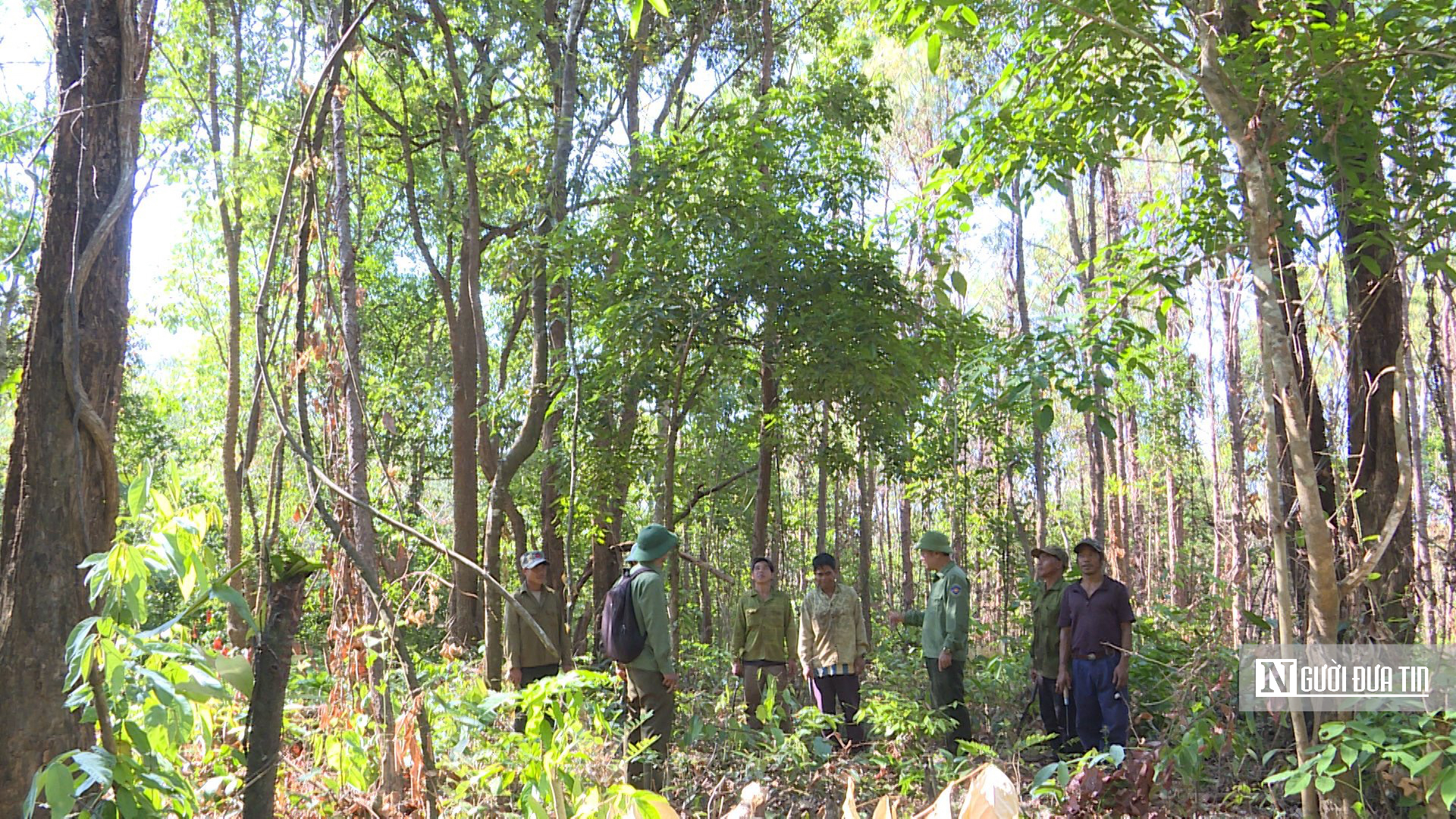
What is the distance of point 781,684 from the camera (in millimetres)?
7039

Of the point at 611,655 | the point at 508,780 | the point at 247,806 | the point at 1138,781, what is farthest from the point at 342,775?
the point at 1138,781

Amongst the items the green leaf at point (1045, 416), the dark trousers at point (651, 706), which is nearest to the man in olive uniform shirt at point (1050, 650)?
the dark trousers at point (651, 706)

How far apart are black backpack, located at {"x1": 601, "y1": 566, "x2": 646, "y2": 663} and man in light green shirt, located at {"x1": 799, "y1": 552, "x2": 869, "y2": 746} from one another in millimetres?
1733

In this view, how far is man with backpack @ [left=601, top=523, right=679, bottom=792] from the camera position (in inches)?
199

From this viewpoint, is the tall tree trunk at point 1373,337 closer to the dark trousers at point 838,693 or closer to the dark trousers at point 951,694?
the dark trousers at point 951,694

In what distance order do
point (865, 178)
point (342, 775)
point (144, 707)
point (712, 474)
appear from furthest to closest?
1. point (712, 474)
2. point (865, 178)
3. point (342, 775)
4. point (144, 707)

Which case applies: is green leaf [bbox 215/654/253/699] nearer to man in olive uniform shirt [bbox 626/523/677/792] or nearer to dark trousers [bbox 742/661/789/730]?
man in olive uniform shirt [bbox 626/523/677/792]

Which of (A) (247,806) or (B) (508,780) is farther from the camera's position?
(B) (508,780)

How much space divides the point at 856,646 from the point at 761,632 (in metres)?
0.76

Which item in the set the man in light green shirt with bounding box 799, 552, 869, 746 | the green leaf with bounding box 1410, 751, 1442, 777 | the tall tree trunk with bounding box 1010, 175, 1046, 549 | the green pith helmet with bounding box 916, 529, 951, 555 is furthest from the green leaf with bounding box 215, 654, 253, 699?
the tall tree trunk with bounding box 1010, 175, 1046, 549

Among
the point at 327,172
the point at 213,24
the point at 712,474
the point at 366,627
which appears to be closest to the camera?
the point at 366,627

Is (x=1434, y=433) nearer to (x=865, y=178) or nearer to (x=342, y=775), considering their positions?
(x=865, y=178)

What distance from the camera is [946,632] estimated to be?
20.6 ft

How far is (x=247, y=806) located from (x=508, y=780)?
29.3 inches
